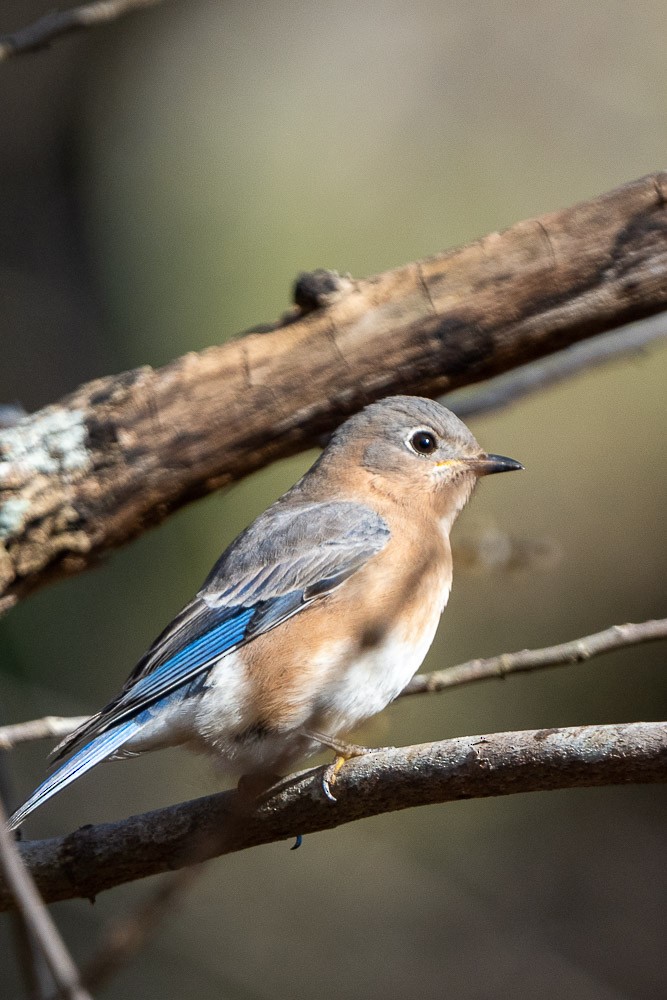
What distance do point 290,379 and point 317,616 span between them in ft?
2.47

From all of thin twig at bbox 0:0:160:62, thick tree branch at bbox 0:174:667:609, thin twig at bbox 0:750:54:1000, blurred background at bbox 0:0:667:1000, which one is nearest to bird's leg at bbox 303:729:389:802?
thin twig at bbox 0:750:54:1000

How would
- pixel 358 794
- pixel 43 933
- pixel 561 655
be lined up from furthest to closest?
pixel 561 655 < pixel 358 794 < pixel 43 933

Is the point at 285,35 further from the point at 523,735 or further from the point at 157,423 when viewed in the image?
the point at 523,735

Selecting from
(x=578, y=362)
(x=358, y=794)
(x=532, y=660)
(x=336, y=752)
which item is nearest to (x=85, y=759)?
Result: (x=336, y=752)

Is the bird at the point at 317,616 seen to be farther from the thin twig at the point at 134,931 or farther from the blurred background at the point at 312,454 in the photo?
the thin twig at the point at 134,931

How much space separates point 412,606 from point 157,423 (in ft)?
3.21

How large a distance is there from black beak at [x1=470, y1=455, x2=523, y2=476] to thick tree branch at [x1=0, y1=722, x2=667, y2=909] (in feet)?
4.48

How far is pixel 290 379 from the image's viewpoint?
11.5 ft

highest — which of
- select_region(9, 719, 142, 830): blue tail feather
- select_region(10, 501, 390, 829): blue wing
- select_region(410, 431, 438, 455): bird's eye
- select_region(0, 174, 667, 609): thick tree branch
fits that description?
select_region(0, 174, 667, 609): thick tree branch

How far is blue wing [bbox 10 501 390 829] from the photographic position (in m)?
3.14

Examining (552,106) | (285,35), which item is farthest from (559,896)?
(285,35)

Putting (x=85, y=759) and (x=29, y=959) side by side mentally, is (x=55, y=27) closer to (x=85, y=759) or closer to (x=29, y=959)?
(x=85, y=759)

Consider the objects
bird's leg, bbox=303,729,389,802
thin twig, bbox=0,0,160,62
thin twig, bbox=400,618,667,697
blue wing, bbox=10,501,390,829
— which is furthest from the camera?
blue wing, bbox=10,501,390,829

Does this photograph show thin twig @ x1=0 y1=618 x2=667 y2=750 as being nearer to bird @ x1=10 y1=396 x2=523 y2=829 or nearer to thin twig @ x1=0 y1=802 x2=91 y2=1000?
bird @ x1=10 y1=396 x2=523 y2=829
